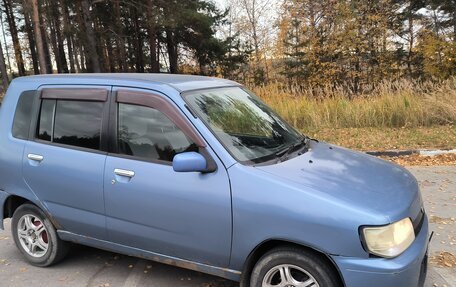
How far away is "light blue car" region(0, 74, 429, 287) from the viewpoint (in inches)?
112

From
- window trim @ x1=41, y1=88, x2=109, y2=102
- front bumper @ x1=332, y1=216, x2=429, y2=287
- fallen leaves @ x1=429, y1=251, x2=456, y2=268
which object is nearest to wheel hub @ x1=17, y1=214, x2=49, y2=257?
window trim @ x1=41, y1=88, x2=109, y2=102

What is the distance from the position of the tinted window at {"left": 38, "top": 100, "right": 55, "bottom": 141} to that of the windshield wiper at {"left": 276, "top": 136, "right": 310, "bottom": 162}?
218cm

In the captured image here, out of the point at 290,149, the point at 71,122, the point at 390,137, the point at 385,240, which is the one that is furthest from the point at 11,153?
the point at 390,137

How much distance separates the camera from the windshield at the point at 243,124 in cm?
339

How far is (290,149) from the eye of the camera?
3.73m

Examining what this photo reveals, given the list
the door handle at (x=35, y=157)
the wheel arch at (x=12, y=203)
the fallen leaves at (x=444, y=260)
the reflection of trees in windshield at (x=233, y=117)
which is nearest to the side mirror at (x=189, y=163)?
the reflection of trees in windshield at (x=233, y=117)

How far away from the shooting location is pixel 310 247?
2.86 m

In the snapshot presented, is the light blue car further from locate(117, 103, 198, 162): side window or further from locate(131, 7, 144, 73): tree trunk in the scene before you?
locate(131, 7, 144, 73): tree trunk

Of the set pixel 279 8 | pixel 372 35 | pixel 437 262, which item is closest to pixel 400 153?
pixel 437 262

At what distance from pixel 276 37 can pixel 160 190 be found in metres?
28.6

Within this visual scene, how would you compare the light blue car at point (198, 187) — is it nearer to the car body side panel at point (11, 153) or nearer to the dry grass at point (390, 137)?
the car body side panel at point (11, 153)

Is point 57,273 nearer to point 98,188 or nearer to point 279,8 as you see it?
point 98,188

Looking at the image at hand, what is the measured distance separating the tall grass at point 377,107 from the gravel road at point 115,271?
24.0 feet

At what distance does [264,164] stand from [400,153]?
6772 millimetres
